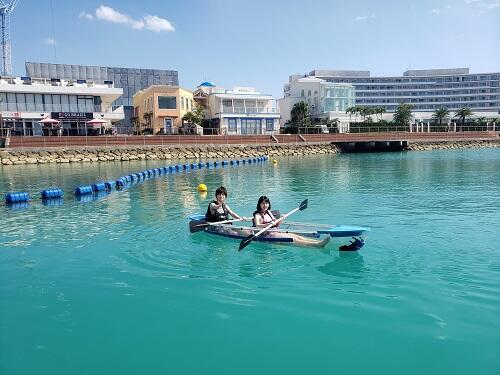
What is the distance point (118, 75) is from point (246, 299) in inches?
4177

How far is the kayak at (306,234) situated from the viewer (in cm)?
1121

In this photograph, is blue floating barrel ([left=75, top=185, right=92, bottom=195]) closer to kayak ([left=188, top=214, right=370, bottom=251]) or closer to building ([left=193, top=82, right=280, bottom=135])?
kayak ([left=188, top=214, right=370, bottom=251])

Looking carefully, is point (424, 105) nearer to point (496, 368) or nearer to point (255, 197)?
point (255, 197)

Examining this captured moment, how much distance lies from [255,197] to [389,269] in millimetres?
12313

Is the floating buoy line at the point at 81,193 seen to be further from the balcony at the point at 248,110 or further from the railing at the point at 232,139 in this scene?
the balcony at the point at 248,110

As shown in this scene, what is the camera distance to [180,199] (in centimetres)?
2184

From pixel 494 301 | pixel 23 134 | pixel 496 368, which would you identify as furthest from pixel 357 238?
pixel 23 134

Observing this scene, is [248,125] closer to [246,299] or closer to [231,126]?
[231,126]

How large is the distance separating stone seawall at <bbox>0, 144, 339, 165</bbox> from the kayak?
40.8 metres

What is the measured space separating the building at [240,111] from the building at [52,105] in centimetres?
1723

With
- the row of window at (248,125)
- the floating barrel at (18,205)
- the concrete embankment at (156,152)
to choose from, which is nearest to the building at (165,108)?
the row of window at (248,125)

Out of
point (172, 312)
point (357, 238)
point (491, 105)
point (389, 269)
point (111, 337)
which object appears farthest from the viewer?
point (491, 105)

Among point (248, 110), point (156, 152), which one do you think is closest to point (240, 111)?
point (248, 110)

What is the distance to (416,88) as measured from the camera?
157750 mm
